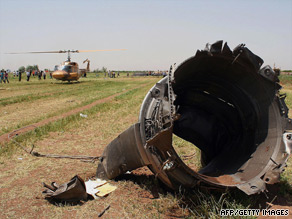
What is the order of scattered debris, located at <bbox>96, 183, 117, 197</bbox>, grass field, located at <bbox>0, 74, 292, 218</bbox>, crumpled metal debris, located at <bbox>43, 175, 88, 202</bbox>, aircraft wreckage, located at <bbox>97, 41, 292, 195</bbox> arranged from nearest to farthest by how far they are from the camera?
aircraft wreckage, located at <bbox>97, 41, 292, 195</bbox>
grass field, located at <bbox>0, 74, 292, 218</bbox>
crumpled metal debris, located at <bbox>43, 175, 88, 202</bbox>
scattered debris, located at <bbox>96, 183, 117, 197</bbox>

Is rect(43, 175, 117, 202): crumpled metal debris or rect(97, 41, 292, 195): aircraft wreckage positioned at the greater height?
rect(97, 41, 292, 195): aircraft wreckage

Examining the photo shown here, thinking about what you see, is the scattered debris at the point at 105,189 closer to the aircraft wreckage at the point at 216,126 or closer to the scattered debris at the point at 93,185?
the scattered debris at the point at 93,185

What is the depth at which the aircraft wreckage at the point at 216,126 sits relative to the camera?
3822 millimetres

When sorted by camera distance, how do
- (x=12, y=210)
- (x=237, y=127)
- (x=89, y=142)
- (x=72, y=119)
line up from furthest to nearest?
(x=72, y=119), (x=89, y=142), (x=237, y=127), (x=12, y=210)

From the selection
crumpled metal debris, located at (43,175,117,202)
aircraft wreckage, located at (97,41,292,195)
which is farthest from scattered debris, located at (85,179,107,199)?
aircraft wreckage, located at (97,41,292,195)

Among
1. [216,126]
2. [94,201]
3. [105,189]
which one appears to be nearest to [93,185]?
[105,189]

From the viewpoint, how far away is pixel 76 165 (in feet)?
20.7

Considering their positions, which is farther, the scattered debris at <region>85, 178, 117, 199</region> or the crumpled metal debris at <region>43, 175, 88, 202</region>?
the scattered debris at <region>85, 178, 117, 199</region>

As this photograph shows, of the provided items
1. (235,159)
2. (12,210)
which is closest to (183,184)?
(235,159)

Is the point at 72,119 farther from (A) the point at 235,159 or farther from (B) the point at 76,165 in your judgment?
(A) the point at 235,159

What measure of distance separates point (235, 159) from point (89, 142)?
4745 mm

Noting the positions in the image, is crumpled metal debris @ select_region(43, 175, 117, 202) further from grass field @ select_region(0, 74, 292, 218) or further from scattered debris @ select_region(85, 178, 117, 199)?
grass field @ select_region(0, 74, 292, 218)

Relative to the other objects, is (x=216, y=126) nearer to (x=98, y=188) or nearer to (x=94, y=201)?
(x=98, y=188)

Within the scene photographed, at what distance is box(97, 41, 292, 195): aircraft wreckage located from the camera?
3.82m
